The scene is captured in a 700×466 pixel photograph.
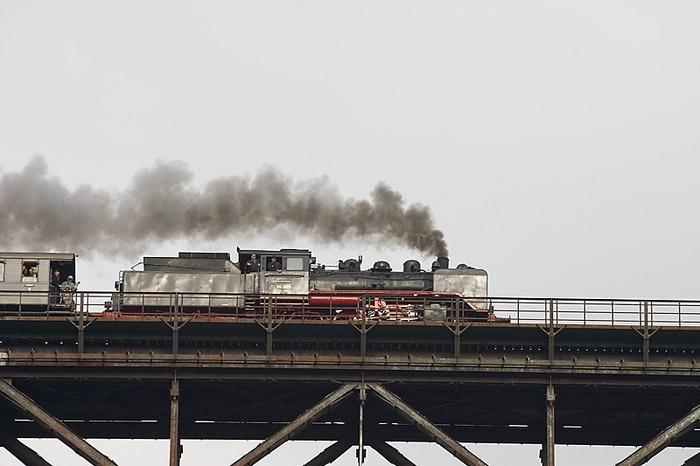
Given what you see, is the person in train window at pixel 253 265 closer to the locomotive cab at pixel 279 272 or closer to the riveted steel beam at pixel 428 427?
the locomotive cab at pixel 279 272

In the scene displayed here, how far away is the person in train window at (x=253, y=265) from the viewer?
61.2 metres

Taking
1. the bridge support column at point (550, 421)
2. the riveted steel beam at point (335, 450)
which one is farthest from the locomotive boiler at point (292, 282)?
the bridge support column at point (550, 421)

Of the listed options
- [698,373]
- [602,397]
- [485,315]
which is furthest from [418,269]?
[698,373]

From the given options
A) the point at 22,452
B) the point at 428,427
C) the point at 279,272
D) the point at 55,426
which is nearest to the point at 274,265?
the point at 279,272

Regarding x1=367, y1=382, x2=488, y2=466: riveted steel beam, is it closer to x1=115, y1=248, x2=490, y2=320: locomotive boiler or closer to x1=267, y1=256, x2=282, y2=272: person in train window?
x1=115, y1=248, x2=490, y2=320: locomotive boiler

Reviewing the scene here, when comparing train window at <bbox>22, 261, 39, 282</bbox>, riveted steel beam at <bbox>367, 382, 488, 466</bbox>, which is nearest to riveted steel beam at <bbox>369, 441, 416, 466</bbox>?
riveted steel beam at <bbox>367, 382, 488, 466</bbox>

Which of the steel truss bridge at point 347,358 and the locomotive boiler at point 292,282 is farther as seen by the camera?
the locomotive boiler at point 292,282

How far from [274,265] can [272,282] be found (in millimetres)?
960

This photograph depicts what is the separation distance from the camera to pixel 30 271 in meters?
57.6

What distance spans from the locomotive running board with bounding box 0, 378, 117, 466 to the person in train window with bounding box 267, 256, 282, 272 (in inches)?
508

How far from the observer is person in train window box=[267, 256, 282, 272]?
60.8m

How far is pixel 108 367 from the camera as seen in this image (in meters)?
51.5

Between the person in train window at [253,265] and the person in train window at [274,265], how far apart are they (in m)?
0.46

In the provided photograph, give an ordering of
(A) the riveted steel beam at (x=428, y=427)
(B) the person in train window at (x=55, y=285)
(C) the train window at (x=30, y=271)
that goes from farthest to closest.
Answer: (B) the person in train window at (x=55, y=285) < (C) the train window at (x=30, y=271) < (A) the riveted steel beam at (x=428, y=427)
